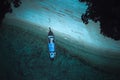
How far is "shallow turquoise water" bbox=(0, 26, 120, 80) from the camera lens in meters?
12.0

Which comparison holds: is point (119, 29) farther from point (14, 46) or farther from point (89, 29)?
point (14, 46)

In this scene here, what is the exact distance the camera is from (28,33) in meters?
12.7

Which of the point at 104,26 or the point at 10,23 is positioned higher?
the point at 10,23

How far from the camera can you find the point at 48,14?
485 inches

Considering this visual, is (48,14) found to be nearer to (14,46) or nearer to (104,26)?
(14,46)

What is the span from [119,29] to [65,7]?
406 centimetres

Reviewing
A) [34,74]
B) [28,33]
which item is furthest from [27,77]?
[28,33]

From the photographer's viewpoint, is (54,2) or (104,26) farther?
(54,2)

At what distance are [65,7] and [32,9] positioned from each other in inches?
71.8

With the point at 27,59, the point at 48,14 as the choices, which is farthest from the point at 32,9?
the point at 27,59

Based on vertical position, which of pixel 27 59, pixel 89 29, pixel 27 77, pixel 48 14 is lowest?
pixel 27 77

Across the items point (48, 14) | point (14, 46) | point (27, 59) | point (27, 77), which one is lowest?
point (27, 77)

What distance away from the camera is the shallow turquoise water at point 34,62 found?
12.0 m

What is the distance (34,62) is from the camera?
12164 millimetres
